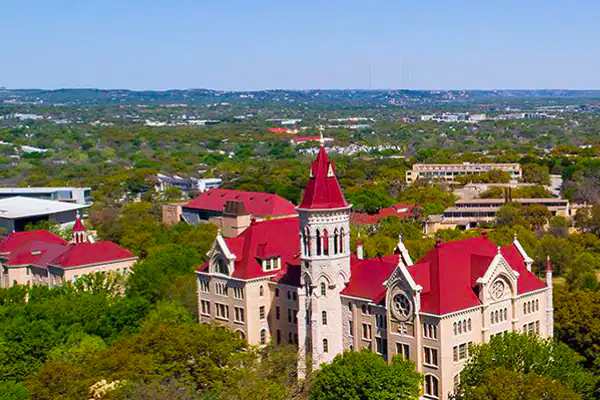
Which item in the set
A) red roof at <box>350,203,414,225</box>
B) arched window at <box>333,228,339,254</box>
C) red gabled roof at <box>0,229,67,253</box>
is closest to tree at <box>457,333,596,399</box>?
arched window at <box>333,228,339,254</box>

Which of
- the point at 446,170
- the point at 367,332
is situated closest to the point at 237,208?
the point at 367,332

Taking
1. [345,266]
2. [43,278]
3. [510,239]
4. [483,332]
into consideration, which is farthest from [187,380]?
[510,239]

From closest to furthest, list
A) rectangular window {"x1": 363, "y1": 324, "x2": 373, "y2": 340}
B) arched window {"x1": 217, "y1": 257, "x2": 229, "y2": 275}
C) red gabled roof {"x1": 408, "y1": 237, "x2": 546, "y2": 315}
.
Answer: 1. red gabled roof {"x1": 408, "y1": 237, "x2": 546, "y2": 315}
2. rectangular window {"x1": 363, "y1": 324, "x2": 373, "y2": 340}
3. arched window {"x1": 217, "y1": 257, "x2": 229, "y2": 275}

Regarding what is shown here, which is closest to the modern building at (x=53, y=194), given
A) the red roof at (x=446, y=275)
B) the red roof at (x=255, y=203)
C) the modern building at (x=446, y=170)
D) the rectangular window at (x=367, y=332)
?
the red roof at (x=255, y=203)

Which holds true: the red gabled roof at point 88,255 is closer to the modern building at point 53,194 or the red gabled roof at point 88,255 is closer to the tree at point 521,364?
the tree at point 521,364

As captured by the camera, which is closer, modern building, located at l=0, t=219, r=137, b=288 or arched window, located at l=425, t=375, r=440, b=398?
arched window, located at l=425, t=375, r=440, b=398

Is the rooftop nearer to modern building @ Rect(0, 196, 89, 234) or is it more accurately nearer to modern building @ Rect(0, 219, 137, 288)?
modern building @ Rect(0, 196, 89, 234)
